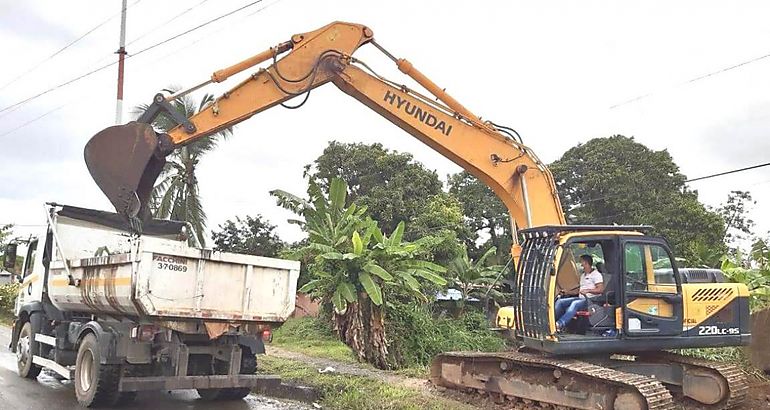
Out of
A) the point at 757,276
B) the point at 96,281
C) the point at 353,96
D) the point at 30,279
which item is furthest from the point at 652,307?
the point at 30,279

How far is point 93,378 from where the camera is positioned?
8.85m

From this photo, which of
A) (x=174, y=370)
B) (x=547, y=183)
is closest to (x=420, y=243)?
(x=547, y=183)

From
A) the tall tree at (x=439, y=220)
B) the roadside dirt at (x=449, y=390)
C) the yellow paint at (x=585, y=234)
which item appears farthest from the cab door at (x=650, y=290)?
the tall tree at (x=439, y=220)

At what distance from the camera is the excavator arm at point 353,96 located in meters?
8.69

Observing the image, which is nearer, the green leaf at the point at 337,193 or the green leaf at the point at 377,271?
the green leaf at the point at 377,271

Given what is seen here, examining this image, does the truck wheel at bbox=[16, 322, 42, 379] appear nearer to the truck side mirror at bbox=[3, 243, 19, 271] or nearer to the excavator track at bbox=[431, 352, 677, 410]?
the truck side mirror at bbox=[3, 243, 19, 271]

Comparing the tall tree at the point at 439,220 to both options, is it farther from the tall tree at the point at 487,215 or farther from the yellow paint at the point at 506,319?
the yellow paint at the point at 506,319

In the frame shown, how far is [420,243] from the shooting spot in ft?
48.0

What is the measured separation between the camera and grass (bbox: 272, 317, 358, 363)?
1410 centimetres

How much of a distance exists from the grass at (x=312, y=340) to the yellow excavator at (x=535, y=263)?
4383mm

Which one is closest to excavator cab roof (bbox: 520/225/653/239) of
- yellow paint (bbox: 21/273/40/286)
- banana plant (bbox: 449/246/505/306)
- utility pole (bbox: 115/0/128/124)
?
yellow paint (bbox: 21/273/40/286)

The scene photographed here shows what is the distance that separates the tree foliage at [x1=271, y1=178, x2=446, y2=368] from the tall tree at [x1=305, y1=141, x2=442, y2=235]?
12695 mm

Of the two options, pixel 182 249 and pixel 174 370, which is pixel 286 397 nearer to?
pixel 174 370

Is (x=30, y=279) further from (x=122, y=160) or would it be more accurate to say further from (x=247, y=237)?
(x=247, y=237)
